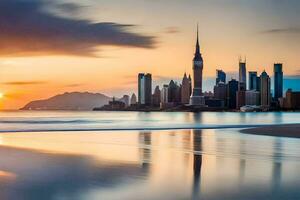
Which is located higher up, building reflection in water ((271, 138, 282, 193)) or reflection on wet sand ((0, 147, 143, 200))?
building reflection in water ((271, 138, 282, 193))

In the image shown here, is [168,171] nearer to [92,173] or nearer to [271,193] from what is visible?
[92,173]

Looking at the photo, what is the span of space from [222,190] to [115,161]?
910 centimetres

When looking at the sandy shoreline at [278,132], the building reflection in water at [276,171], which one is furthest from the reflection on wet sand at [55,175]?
the sandy shoreline at [278,132]

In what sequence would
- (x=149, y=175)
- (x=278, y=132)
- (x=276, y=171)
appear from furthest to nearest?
1. (x=278, y=132)
2. (x=276, y=171)
3. (x=149, y=175)

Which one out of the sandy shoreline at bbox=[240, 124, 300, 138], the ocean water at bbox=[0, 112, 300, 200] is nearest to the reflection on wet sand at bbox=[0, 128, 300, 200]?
the ocean water at bbox=[0, 112, 300, 200]

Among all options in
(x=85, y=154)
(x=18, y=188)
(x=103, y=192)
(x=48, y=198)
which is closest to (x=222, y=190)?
(x=103, y=192)

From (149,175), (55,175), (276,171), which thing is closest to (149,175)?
(149,175)

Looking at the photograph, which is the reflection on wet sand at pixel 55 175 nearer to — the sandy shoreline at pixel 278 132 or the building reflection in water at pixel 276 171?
the building reflection in water at pixel 276 171

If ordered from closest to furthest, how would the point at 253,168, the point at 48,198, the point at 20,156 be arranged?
the point at 48,198
the point at 253,168
the point at 20,156

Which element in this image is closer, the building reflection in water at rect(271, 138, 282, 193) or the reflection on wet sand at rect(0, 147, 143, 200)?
the reflection on wet sand at rect(0, 147, 143, 200)

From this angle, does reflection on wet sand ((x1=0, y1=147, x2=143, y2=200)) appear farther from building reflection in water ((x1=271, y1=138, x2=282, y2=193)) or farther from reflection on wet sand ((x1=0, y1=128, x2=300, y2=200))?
building reflection in water ((x1=271, y1=138, x2=282, y2=193))

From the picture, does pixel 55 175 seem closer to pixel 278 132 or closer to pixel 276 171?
pixel 276 171

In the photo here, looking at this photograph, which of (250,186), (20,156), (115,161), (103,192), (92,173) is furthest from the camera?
(20,156)

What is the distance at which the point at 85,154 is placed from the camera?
1048 inches
